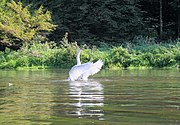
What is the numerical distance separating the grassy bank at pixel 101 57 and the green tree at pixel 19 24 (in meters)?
2.74

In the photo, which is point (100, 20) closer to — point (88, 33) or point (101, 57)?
point (88, 33)

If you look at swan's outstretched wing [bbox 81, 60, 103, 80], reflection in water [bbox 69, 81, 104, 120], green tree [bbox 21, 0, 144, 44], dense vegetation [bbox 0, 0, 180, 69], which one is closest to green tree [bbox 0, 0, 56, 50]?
dense vegetation [bbox 0, 0, 180, 69]

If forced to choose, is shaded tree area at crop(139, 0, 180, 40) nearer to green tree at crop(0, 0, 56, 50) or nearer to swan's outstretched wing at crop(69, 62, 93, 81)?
green tree at crop(0, 0, 56, 50)

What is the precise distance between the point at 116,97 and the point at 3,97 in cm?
224

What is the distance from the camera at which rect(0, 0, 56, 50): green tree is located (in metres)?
37.0

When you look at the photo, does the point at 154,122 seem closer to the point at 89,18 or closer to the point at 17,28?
the point at 17,28

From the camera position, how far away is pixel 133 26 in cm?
4512

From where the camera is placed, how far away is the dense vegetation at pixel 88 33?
30938 millimetres

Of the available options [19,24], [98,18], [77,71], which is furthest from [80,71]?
[98,18]

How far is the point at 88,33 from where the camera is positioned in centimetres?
4422

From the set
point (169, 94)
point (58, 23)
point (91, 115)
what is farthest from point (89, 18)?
point (91, 115)

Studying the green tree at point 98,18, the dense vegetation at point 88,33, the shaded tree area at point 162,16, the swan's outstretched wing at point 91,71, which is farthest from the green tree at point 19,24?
the swan's outstretched wing at point 91,71

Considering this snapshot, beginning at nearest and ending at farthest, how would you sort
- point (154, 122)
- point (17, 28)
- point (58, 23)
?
Answer: 1. point (154, 122)
2. point (17, 28)
3. point (58, 23)

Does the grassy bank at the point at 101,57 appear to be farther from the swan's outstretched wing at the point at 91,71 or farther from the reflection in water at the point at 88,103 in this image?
the reflection in water at the point at 88,103
